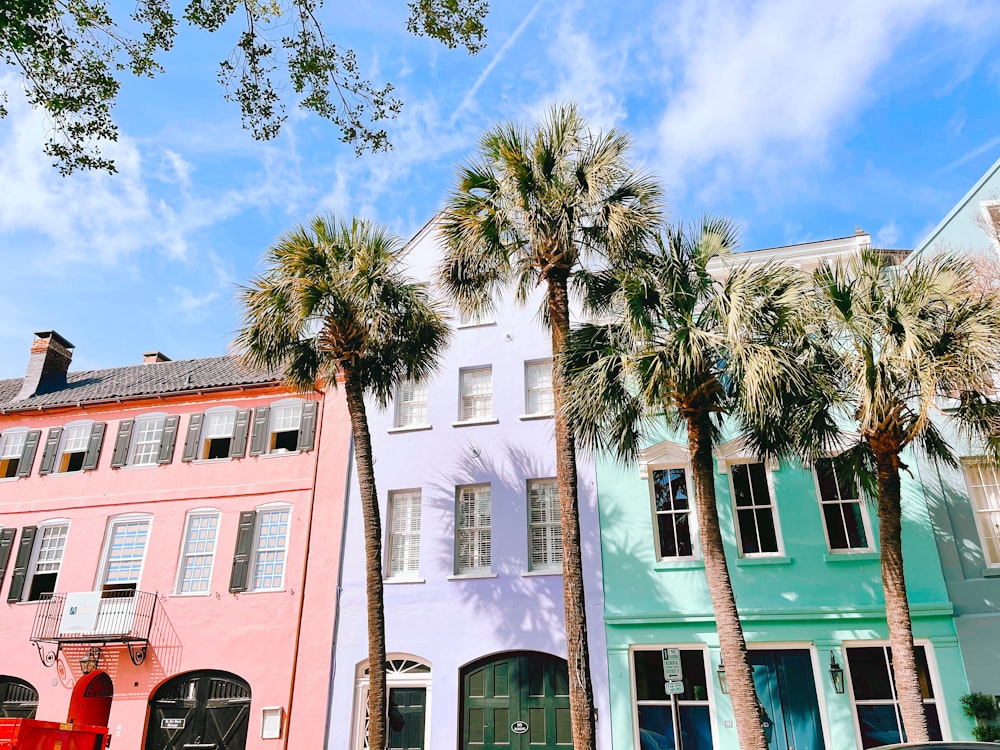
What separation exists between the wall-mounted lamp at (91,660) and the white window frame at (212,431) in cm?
521

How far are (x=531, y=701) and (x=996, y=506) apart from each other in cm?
1017

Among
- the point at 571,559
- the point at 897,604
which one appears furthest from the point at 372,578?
the point at 897,604

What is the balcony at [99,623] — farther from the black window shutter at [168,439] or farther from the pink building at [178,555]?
the black window shutter at [168,439]

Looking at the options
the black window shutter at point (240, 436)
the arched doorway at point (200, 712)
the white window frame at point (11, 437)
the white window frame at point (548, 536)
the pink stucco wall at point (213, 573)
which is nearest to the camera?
the white window frame at point (548, 536)

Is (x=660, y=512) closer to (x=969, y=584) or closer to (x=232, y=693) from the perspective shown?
(x=969, y=584)

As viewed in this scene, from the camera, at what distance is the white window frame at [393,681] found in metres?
16.1

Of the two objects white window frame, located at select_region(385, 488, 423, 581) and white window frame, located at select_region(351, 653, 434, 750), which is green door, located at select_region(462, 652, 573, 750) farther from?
white window frame, located at select_region(385, 488, 423, 581)

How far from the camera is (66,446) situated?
21.4 m

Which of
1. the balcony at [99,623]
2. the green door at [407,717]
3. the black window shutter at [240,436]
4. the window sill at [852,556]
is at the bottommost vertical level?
the green door at [407,717]

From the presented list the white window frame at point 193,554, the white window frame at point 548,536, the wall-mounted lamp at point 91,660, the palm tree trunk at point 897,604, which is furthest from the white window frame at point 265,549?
the palm tree trunk at point 897,604

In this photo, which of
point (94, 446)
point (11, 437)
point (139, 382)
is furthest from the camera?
point (139, 382)

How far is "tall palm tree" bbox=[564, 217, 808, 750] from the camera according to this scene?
11117 millimetres

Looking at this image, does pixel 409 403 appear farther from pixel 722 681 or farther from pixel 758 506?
pixel 722 681

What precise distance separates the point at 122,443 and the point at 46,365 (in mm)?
5505
